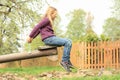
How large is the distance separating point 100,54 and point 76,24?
229 ft

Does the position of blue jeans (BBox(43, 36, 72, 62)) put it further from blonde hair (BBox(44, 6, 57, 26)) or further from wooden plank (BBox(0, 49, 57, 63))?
wooden plank (BBox(0, 49, 57, 63))

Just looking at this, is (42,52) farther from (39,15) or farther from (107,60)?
(39,15)

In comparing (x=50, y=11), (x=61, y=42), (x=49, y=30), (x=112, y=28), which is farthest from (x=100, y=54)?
(x=112, y=28)

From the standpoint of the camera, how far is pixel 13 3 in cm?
3781

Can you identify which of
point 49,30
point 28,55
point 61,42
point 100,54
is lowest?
point 100,54

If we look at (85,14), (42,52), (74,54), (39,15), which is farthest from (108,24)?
(42,52)

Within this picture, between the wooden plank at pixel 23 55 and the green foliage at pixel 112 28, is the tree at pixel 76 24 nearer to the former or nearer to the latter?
the green foliage at pixel 112 28

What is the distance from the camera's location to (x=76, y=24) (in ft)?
325

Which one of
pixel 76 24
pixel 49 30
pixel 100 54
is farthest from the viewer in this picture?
pixel 76 24

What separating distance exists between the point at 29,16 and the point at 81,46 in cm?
938

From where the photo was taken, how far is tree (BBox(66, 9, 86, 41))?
318 ft

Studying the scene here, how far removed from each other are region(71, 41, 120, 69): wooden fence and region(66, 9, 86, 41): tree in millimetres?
65847

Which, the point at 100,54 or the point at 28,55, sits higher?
the point at 28,55

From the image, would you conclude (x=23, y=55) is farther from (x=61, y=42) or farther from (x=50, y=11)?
(x=50, y=11)
